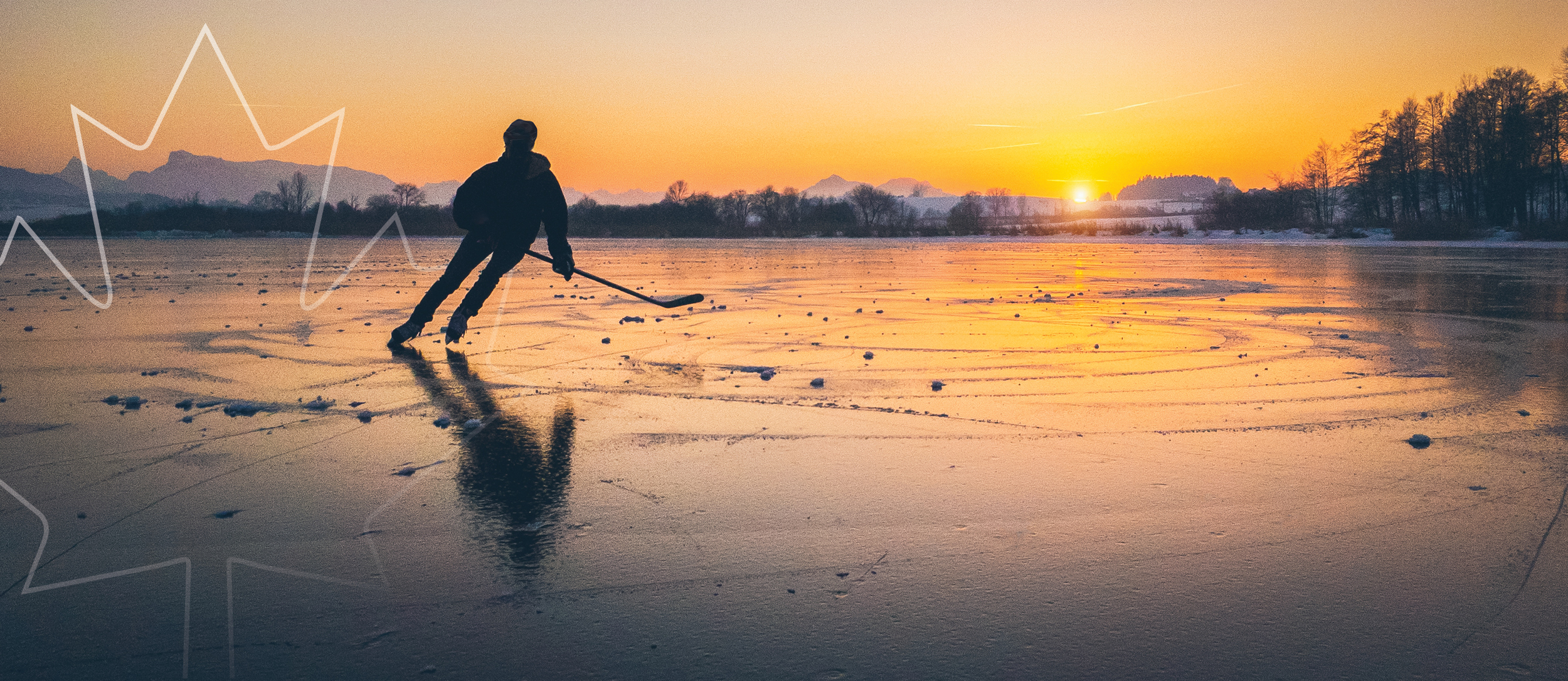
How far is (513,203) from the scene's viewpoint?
894cm

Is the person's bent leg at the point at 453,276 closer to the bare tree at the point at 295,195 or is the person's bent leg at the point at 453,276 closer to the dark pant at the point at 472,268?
the dark pant at the point at 472,268

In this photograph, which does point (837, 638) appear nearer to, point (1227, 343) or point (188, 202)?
point (1227, 343)

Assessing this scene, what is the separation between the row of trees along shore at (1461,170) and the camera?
5600 cm

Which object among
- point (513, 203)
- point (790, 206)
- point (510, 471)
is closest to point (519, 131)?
point (513, 203)

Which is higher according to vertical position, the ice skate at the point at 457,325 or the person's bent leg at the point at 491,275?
the person's bent leg at the point at 491,275

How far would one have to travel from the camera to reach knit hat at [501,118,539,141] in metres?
8.62

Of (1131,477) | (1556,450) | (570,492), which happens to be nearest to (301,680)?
(570,492)

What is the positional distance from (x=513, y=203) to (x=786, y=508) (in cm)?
612

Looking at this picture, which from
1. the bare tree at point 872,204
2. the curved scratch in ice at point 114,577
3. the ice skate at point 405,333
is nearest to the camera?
the curved scratch in ice at point 114,577

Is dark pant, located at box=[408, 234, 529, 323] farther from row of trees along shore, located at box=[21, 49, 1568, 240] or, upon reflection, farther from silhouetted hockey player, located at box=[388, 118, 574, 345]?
row of trees along shore, located at box=[21, 49, 1568, 240]

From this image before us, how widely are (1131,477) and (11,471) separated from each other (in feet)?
16.6

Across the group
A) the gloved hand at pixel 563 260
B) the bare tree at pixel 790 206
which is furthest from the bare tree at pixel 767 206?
the gloved hand at pixel 563 260

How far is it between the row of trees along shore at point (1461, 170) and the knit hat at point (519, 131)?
48517 millimetres

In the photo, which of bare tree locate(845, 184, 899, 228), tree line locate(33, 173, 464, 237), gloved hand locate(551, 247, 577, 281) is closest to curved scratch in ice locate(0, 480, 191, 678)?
gloved hand locate(551, 247, 577, 281)
